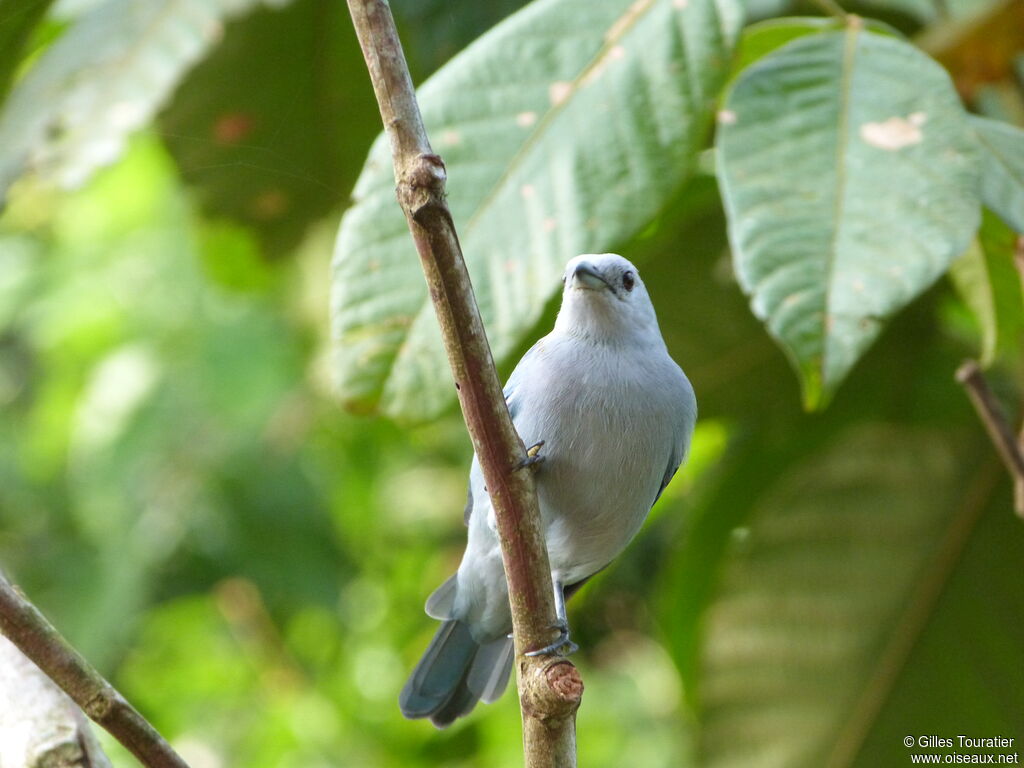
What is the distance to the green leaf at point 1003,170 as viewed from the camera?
1.91 meters

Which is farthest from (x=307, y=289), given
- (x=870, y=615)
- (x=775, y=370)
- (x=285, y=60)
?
(x=870, y=615)

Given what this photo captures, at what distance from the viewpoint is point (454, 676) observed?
76.5 inches

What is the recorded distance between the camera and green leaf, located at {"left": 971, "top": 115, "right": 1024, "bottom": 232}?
75.0 inches

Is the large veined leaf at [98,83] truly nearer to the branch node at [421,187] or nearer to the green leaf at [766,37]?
the green leaf at [766,37]

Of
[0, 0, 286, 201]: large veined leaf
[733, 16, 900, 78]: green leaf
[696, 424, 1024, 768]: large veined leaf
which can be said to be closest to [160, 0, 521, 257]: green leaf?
[0, 0, 286, 201]: large veined leaf

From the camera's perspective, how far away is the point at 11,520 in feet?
14.4

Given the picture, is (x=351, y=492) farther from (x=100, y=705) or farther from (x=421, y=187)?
(x=421, y=187)

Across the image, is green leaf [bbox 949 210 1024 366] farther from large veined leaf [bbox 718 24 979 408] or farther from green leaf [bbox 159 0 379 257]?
green leaf [bbox 159 0 379 257]

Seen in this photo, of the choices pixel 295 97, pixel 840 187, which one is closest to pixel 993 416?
pixel 840 187

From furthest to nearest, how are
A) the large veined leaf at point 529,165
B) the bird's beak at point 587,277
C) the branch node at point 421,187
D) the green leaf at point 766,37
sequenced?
1. the green leaf at point 766,37
2. the large veined leaf at point 529,165
3. the bird's beak at point 587,277
4. the branch node at point 421,187

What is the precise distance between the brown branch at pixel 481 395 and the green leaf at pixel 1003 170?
1154 mm

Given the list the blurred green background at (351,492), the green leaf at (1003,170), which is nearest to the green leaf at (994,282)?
the green leaf at (1003,170)

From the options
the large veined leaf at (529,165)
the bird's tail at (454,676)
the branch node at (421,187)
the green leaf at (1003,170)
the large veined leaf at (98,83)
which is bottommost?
the bird's tail at (454,676)

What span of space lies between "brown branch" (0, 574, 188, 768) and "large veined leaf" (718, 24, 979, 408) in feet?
3.07
